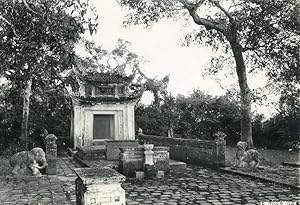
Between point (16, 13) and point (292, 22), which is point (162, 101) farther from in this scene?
point (16, 13)

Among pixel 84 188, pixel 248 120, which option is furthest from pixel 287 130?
pixel 84 188

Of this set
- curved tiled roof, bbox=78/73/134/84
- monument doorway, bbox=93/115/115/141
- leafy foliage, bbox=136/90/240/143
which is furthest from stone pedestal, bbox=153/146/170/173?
leafy foliage, bbox=136/90/240/143

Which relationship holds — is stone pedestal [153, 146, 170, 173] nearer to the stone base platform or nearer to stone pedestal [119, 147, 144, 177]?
stone pedestal [119, 147, 144, 177]

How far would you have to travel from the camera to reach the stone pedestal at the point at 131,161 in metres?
11.4

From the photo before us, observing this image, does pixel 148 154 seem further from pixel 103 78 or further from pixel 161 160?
pixel 103 78

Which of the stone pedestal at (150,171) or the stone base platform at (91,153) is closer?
the stone pedestal at (150,171)

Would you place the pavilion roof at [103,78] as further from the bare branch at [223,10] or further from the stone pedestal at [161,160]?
the stone pedestal at [161,160]

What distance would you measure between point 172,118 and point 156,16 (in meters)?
11.7

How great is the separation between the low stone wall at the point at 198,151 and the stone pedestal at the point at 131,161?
10.2ft

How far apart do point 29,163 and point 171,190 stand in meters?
5.65

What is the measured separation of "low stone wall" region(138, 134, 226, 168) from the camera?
12.6 metres

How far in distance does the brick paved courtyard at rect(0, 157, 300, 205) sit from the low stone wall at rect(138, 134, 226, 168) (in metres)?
1.58

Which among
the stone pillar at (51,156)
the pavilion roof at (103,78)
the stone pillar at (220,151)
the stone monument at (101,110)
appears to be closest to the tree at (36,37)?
the stone pillar at (51,156)

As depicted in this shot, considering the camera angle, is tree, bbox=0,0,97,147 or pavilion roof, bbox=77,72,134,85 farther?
pavilion roof, bbox=77,72,134,85
